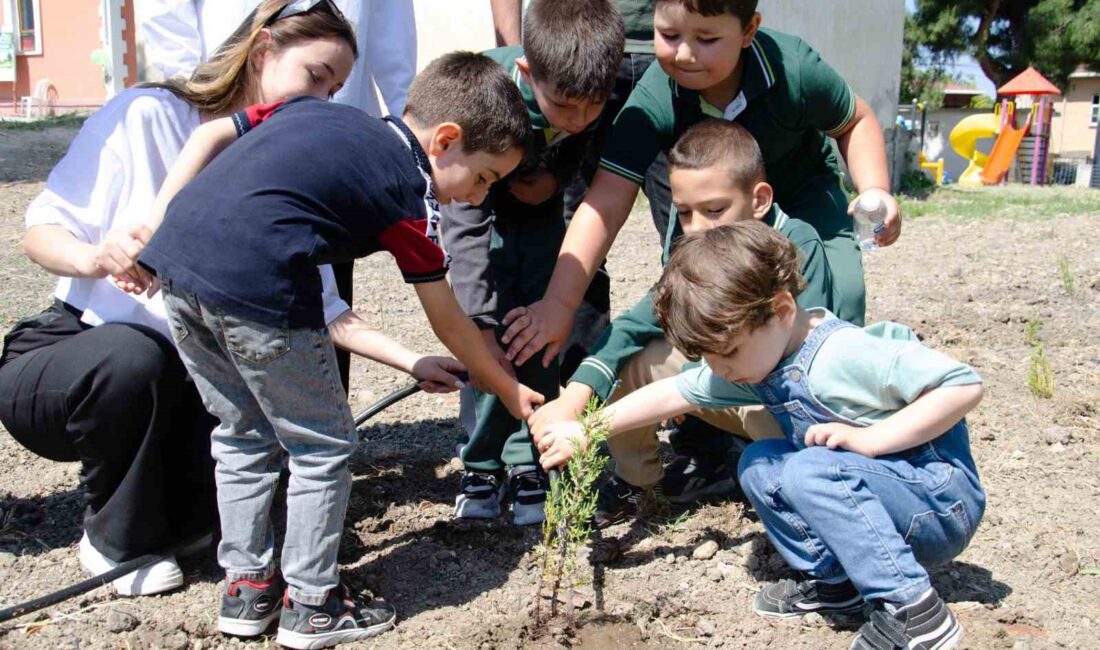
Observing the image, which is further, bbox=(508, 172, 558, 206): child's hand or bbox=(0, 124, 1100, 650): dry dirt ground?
bbox=(508, 172, 558, 206): child's hand

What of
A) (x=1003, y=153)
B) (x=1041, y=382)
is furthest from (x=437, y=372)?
(x=1003, y=153)

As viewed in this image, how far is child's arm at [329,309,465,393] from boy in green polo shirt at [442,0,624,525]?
248 mm

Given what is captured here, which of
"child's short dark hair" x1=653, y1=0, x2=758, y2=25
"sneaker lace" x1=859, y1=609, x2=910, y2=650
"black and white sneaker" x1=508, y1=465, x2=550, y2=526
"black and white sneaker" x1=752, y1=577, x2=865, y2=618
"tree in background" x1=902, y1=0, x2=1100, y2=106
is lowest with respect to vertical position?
"tree in background" x1=902, y1=0, x2=1100, y2=106

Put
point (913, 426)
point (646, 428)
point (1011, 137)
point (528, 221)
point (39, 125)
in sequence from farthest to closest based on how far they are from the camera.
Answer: point (1011, 137) → point (39, 125) → point (528, 221) → point (646, 428) → point (913, 426)

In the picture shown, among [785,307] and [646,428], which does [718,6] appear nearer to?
[785,307]

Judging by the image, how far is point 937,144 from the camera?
29.7 metres

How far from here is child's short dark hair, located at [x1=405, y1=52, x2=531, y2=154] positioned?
2658 mm

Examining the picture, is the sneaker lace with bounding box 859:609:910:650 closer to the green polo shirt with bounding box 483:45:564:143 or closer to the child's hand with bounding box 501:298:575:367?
the child's hand with bounding box 501:298:575:367

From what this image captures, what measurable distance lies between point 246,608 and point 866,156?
7.58ft

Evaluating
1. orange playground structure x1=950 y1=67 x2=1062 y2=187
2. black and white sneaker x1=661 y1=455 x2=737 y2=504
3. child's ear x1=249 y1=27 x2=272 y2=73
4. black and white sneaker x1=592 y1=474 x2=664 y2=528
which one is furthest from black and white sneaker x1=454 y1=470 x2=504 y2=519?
orange playground structure x1=950 y1=67 x2=1062 y2=187

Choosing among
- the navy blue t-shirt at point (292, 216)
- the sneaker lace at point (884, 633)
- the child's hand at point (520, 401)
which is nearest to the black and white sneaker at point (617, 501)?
the child's hand at point (520, 401)

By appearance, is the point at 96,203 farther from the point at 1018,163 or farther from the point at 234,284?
the point at 1018,163

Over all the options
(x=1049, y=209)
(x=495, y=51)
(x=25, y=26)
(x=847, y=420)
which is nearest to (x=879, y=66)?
(x=1049, y=209)

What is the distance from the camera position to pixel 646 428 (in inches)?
127
